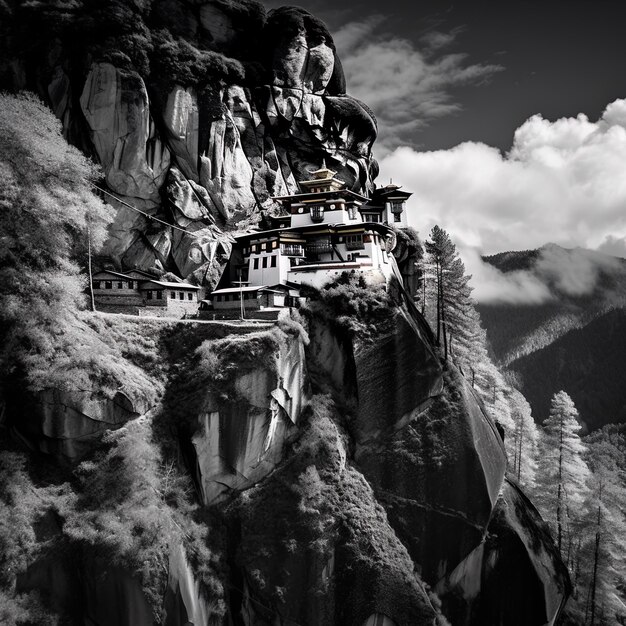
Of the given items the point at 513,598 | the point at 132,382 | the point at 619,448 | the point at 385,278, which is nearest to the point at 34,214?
the point at 132,382

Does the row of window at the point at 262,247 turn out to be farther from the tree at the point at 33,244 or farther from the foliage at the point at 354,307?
the tree at the point at 33,244

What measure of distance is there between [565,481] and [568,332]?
107m

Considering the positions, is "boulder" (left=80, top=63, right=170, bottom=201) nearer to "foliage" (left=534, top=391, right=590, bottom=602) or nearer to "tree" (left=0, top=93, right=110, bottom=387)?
"tree" (left=0, top=93, right=110, bottom=387)

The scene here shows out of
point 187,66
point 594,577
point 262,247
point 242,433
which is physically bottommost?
point 594,577

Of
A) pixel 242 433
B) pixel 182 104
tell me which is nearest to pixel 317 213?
pixel 182 104

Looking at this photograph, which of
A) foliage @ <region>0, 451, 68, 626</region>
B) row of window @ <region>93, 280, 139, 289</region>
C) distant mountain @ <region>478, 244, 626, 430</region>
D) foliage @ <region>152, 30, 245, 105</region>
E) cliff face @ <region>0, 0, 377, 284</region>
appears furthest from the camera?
distant mountain @ <region>478, 244, 626, 430</region>

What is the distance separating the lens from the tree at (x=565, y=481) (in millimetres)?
46969

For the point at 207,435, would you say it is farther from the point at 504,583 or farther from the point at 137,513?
the point at 504,583

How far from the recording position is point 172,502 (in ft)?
111

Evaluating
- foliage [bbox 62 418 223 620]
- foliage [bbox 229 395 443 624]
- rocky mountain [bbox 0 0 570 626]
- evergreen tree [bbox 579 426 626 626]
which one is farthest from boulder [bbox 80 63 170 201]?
evergreen tree [bbox 579 426 626 626]

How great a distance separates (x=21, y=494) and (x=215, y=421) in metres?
11.7

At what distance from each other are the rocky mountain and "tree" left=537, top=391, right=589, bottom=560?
4.59 m

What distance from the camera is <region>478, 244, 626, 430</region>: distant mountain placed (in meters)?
122

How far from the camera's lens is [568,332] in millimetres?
143250
